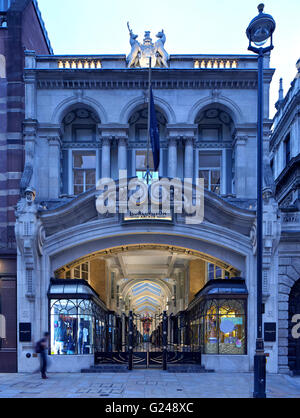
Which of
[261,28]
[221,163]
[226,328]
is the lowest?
[226,328]

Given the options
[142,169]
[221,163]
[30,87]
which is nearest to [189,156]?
[221,163]

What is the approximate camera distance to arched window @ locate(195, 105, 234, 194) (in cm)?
2038

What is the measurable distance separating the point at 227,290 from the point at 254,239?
260 cm

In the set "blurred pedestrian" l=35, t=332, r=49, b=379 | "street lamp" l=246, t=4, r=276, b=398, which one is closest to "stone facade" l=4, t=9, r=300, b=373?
"blurred pedestrian" l=35, t=332, r=49, b=379

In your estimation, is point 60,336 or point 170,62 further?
point 170,62

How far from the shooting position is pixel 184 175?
1973 cm

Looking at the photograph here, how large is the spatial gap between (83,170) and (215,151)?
6.95 m

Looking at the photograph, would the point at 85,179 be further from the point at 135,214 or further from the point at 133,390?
the point at 133,390

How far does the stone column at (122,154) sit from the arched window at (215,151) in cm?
372

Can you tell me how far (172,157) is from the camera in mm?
19766

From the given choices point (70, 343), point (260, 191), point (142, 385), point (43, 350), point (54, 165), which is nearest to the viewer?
point (260, 191)

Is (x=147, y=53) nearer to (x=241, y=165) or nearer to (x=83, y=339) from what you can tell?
(x=241, y=165)

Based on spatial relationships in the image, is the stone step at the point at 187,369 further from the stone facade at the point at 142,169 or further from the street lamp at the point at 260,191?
the street lamp at the point at 260,191

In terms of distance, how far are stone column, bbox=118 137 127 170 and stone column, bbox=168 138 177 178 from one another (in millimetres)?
2229
